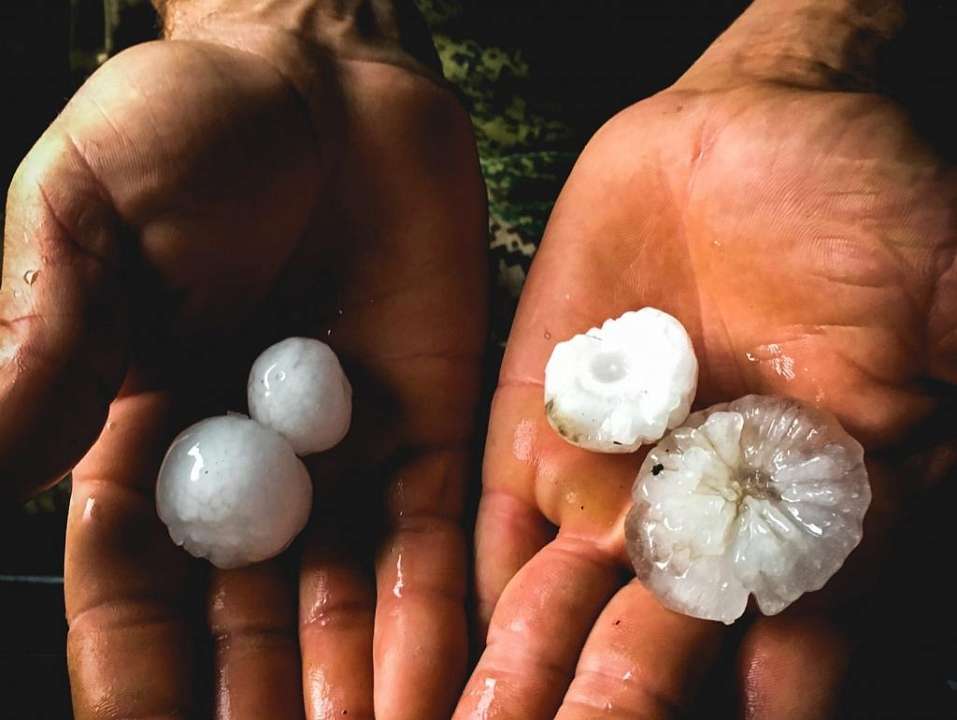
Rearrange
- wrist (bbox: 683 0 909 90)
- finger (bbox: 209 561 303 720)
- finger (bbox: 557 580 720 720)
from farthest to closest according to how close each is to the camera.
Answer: wrist (bbox: 683 0 909 90)
finger (bbox: 209 561 303 720)
finger (bbox: 557 580 720 720)

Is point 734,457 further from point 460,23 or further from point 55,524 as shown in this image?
point 55,524

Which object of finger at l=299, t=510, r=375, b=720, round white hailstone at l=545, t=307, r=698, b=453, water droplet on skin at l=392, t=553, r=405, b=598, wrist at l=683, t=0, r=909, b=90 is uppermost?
wrist at l=683, t=0, r=909, b=90

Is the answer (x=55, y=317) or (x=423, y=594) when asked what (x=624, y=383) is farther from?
(x=55, y=317)

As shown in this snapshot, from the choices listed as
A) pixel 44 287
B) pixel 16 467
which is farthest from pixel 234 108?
pixel 16 467

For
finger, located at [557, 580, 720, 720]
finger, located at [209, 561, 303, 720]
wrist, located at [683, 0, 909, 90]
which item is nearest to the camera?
finger, located at [557, 580, 720, 720]

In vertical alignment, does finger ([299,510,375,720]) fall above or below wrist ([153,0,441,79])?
below

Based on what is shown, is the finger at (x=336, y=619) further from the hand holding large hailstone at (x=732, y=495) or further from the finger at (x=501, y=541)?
the hand holding large hailstone at (x=732, y=495)

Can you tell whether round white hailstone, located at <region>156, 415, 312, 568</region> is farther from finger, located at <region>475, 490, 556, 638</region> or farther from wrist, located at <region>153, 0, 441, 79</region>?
wrist, located at <region>153, 0, 441, 79</region>

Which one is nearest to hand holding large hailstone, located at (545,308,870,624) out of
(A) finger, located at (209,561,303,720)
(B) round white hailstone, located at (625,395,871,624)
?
(B) round white hailstone, located at (625,395,871,624)
